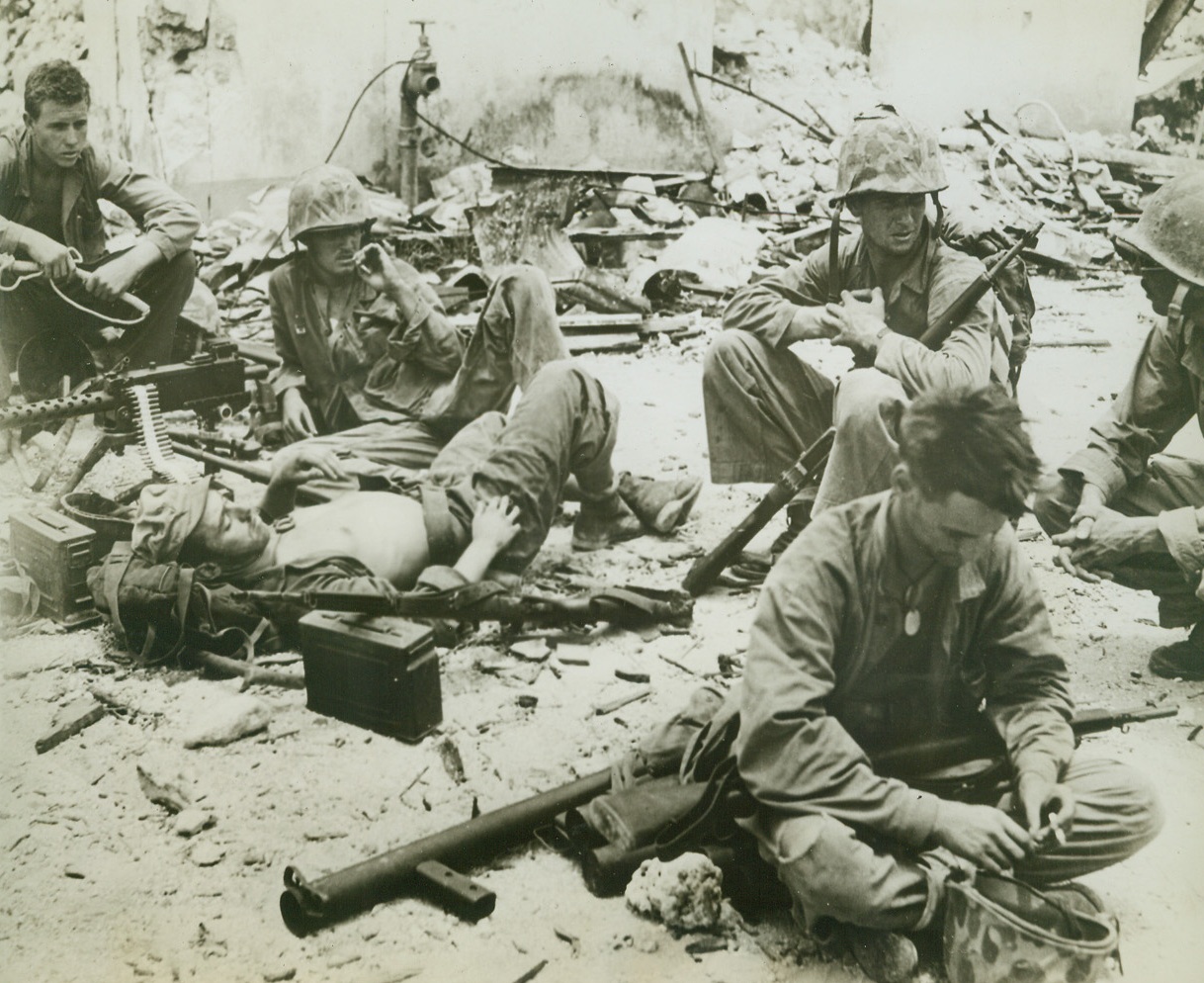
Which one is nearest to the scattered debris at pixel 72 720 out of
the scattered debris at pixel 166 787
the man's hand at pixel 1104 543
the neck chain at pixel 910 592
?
the scattered debris at pixel 166 787

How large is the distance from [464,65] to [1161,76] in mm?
2058

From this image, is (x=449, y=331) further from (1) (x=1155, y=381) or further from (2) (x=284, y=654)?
(1) (x=1155, y=381)

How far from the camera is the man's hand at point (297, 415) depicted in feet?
15.8

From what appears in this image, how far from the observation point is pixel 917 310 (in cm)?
349

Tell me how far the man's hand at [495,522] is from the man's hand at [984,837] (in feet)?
6.33

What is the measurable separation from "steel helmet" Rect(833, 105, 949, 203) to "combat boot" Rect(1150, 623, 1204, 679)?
1517mm

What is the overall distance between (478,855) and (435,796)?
1.17ft

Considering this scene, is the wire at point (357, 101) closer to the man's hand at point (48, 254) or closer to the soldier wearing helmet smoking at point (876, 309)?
the man's hand at point (48, 254)

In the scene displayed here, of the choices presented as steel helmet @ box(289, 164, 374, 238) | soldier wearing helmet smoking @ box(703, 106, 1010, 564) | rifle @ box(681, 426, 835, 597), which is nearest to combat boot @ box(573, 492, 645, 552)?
rifle @ box(681, 426, 835, 597)

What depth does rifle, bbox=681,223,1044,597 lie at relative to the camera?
3248 millimetres

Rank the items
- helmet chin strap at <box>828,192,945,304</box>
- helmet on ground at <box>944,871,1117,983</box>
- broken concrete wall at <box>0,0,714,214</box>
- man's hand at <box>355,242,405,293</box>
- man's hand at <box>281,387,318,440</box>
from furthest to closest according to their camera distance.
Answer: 1. man's hand at <box>281,387,318,440</box>
2. man's hand at <box>355,242,405,293</box>
3. helmet chin strap at <box>828,192,945,304</box>
4. broken concrete wall at <box>0,0,714,214</box>
5. helmet on ground at <box>944,871,1117,983</box>

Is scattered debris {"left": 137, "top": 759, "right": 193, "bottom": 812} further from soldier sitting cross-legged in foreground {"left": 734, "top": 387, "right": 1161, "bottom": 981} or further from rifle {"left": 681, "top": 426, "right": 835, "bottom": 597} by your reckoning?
rifle {"left": 681, "top": 426, "right": 835, "bottom": 597}

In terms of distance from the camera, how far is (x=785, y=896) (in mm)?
2516

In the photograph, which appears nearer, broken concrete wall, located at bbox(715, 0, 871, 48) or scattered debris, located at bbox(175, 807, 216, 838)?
scattered debris, located at bbox(175, 807, 216, 838)
